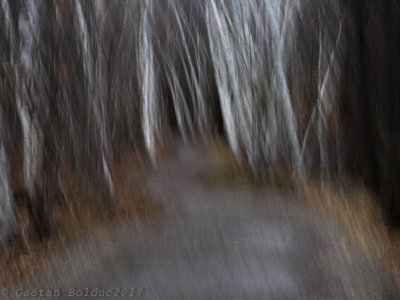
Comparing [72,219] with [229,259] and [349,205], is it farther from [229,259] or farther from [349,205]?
[349,205]

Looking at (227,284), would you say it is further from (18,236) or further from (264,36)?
(264,36)

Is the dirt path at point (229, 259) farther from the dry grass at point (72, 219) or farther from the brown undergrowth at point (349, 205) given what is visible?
the dry grass at point (72, 219)

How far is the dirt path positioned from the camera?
6566 mm

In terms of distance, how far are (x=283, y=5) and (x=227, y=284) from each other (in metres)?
9.50

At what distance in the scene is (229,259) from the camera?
7773 mm

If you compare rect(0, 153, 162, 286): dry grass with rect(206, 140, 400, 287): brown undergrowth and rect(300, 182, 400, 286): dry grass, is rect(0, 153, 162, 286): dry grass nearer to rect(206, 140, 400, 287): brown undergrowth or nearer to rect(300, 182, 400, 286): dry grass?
rect(206, 140, 400, 287): brown undergrowth

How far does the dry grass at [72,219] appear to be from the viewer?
7.79m

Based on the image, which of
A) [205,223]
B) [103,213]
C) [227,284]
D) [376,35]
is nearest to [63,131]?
[103,213]

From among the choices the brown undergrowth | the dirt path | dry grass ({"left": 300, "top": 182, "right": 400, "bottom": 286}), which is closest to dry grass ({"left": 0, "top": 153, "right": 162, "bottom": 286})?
the dirt path

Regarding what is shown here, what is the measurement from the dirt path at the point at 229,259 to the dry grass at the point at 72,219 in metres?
0.37

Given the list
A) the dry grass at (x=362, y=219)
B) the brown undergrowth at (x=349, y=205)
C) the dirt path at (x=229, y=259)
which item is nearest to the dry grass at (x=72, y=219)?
the dirt path at (x=229, y=259)

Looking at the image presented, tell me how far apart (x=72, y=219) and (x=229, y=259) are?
12.3 ft

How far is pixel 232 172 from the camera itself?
16250 millimetres

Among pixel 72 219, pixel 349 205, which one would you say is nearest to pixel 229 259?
pixel 72 219
